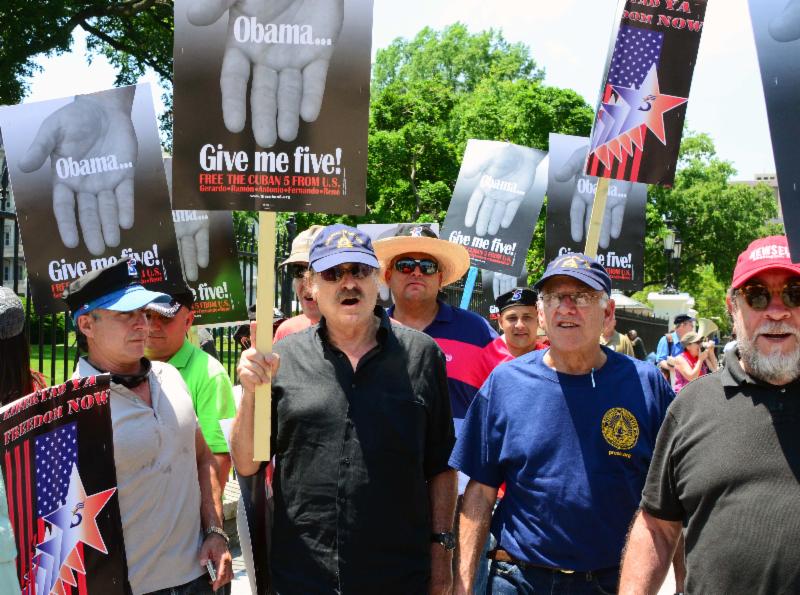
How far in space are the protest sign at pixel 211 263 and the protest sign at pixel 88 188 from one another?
102 cm

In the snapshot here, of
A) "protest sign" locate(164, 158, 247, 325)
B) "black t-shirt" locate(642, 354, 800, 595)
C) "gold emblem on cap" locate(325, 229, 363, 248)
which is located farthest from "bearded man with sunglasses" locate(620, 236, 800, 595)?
"protest sign" locate(164, 158, 247, 325)

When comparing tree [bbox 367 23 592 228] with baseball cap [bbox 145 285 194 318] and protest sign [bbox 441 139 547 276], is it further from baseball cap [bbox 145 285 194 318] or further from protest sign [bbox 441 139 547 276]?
baseball cap [bbox 145 285 194 318]

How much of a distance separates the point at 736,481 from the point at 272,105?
2.19 meters

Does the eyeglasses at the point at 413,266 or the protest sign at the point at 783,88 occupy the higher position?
the protest sign at the point at 783,88

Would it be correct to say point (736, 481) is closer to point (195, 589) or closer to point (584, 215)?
point (195, 589)

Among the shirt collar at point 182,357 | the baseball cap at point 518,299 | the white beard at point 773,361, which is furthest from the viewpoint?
the baseball cap at point 518,299

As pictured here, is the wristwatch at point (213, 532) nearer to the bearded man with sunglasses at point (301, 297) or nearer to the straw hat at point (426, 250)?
the bearded man with sunglasses at point (301, 297)

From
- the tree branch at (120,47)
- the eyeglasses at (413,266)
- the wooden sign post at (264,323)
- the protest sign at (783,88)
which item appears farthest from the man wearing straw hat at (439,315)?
the tree branch at (120,47)

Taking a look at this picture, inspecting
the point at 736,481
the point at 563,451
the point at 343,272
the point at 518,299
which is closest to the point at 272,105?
the point at 343,272

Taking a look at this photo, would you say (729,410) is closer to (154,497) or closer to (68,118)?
(154,497)

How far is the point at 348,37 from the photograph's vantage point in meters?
3.72

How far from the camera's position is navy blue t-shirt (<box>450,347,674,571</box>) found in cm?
348

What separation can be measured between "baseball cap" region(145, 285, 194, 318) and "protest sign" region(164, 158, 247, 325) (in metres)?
1.11

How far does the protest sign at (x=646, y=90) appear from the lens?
5.09 metres
